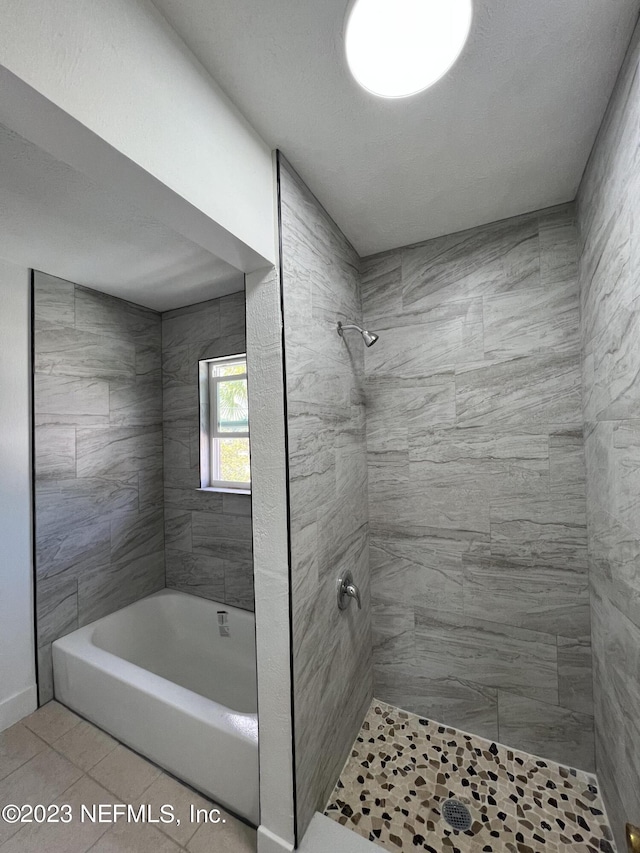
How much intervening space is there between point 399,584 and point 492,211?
6.03 ft

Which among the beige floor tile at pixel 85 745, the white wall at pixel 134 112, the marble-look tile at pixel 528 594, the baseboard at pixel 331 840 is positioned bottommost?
the beige floor tile at pixel 85 745

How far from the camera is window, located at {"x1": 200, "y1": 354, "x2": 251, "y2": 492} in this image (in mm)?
2574

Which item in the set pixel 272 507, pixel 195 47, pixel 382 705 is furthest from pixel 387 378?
pixel 382 705

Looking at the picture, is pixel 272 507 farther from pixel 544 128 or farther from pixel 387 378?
pixel 544 128

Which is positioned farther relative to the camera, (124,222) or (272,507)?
(124,222)

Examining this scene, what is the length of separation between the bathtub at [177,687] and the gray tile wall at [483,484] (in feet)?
2.75

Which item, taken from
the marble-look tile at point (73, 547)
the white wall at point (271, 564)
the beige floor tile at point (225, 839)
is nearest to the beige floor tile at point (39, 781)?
the beige floor tile at point (225, 839)

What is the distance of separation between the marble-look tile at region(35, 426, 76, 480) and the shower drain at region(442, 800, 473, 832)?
2.47 meters

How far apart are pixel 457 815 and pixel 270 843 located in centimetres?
69

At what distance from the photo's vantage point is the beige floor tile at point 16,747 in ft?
5.30

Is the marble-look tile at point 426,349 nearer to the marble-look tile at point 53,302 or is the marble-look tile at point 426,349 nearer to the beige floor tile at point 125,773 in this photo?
the marble-look tile at point 53,302

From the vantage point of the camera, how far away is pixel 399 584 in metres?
1.83

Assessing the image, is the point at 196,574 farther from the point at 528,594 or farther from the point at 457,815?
the point at 528,594

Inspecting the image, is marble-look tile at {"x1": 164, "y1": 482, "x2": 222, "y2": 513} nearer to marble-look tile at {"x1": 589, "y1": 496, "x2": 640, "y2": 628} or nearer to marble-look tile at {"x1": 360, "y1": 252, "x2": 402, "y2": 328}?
marble-look tile at {"x1": 360, "y1": 252, "x2": 402, "y2": 328}
